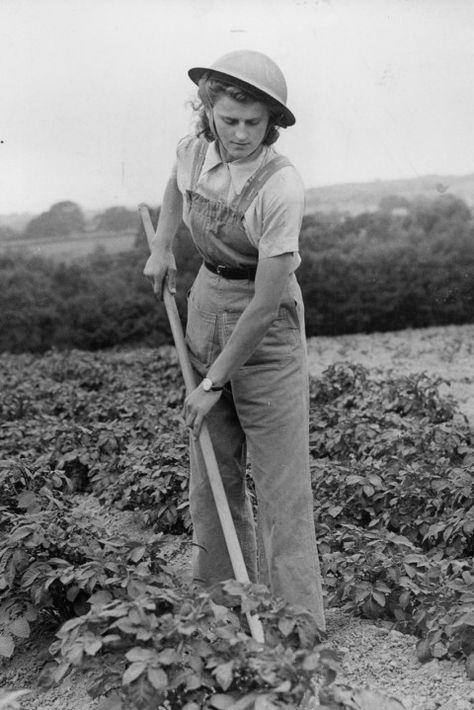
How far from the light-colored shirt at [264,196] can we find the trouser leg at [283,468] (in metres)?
0.38

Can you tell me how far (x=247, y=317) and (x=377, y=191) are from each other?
881 cm

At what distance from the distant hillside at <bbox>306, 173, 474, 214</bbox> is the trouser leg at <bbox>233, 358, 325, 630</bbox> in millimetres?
8249

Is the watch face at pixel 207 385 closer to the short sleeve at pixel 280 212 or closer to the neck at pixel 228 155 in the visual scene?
the short sleeve at pixel 280 212

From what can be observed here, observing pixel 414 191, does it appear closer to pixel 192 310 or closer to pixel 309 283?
pixel 309 283

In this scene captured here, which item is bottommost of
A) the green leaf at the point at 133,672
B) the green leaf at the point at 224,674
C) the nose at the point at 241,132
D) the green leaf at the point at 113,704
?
the green leaf at the point at 113,704

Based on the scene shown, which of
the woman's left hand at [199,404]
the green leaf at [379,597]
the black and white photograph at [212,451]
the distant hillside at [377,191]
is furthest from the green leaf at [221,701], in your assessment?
the distant hillside at [377,191]

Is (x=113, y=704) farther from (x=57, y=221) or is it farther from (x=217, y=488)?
(x=57, y=221)

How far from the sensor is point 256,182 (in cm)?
250

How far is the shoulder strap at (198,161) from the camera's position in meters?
2.70

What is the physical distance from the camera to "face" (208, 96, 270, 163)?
2471mm

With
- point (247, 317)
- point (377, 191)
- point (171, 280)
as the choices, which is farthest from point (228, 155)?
point (377, 191)

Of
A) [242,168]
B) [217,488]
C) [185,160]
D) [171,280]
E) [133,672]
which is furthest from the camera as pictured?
[171,280]

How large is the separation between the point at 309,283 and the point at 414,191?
207 cm

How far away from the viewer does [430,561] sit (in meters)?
3.21
